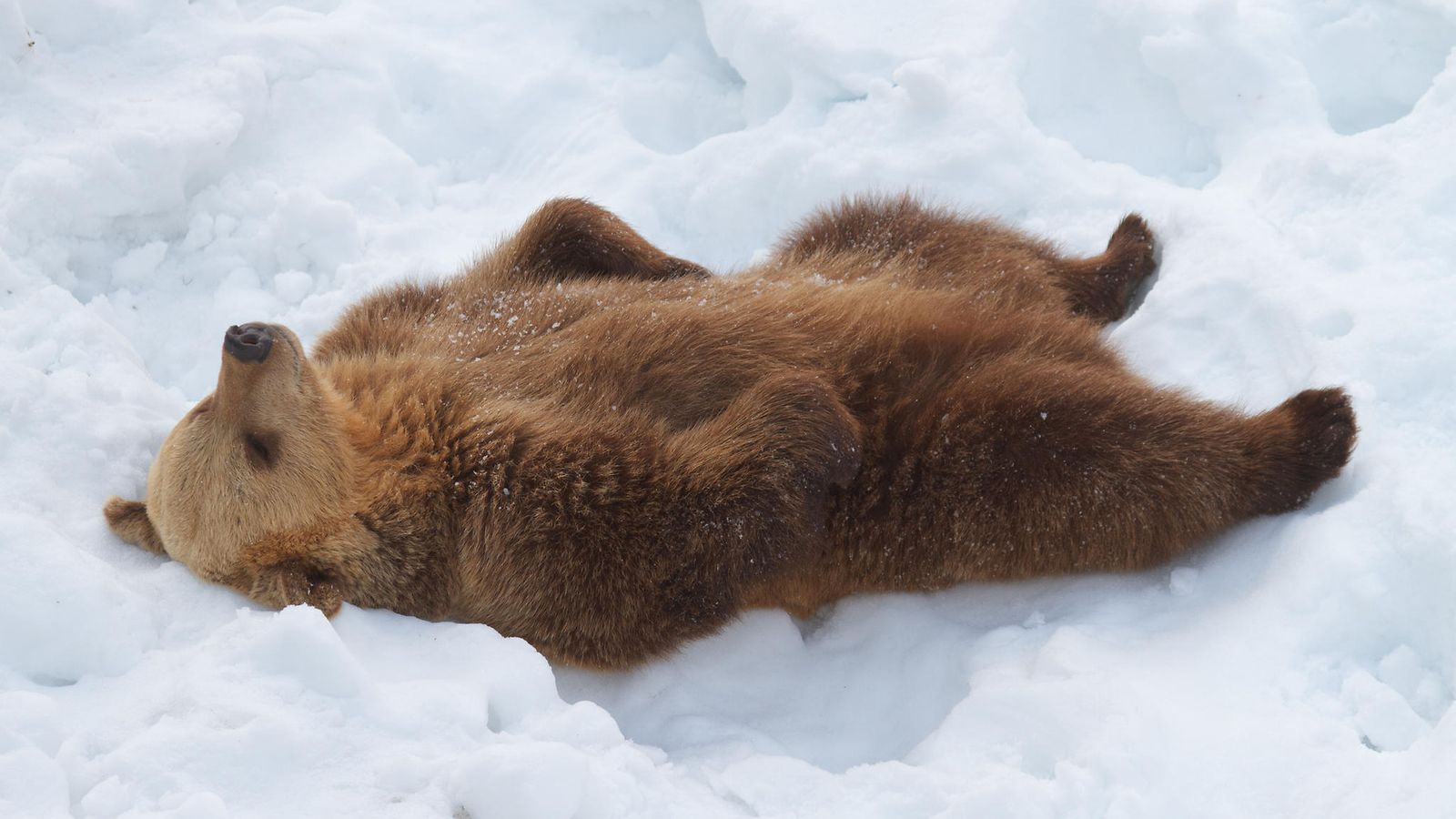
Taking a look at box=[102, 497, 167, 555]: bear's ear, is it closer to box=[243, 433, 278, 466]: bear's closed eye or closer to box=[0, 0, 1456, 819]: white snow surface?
box=[0, 0, 1456, 819]: white snow surface

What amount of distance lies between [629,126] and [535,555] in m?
3.76

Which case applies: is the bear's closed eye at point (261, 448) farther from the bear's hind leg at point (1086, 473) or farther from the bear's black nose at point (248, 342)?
the bear's hind leg at point (1086, 473)

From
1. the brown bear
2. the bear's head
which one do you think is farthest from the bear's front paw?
the bear's head

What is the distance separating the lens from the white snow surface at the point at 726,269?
12.0 ft

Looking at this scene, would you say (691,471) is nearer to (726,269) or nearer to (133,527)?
(133,527)

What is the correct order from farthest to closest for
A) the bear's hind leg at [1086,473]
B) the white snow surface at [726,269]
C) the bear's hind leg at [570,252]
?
the bear's hind leg at [570,252]
the bear's hind leg at [1086,473]
the white snow surface at [726,269]

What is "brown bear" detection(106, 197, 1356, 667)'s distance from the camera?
4.68 metres

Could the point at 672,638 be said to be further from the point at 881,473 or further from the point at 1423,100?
the point at 1423,100

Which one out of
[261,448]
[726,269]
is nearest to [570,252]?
[726,269]

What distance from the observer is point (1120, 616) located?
4.66 metres

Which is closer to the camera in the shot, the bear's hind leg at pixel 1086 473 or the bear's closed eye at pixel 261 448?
the bear's closed eye at pixel 261 448

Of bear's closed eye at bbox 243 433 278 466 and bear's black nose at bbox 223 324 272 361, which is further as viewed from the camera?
bear's closed eye at bbox 243 433 278 466

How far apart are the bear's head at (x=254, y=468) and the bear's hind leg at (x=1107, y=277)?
352 cm

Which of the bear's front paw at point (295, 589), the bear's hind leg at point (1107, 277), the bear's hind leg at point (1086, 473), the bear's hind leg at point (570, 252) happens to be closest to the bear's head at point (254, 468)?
the bear's front paw at point (295, 589)
